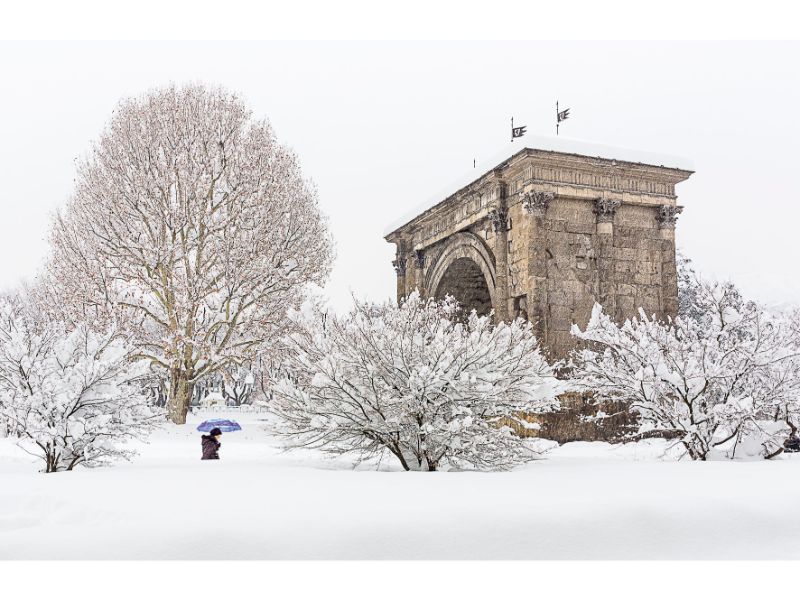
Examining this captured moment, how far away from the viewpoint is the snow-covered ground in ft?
12.9

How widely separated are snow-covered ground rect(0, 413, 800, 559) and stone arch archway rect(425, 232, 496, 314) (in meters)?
10.3

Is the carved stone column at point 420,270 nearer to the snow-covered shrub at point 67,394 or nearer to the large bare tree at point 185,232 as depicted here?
the large bare tree at point 185,232

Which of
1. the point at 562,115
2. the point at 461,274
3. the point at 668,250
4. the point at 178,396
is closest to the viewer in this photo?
the point at 668,250

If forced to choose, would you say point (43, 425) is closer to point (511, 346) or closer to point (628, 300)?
point (511, 346)

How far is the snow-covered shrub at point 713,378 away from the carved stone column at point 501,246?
16.8 ft

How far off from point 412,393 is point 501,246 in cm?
758

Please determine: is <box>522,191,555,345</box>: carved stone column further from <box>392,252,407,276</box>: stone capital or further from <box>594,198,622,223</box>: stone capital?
<box>392,252,407,276</box>: stone capital

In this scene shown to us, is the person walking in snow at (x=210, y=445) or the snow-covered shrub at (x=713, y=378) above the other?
the snow-covered shrub at (x=713, y=378)

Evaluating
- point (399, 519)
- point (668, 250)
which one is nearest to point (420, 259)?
point (668, 250)

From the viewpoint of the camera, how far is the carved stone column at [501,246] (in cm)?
1330

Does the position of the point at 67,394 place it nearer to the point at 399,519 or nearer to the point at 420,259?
the point at 399,519

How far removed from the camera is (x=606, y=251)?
1298 cm

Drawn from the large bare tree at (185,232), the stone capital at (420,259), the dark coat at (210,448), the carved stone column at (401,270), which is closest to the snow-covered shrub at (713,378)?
the dark coat at (210,448)

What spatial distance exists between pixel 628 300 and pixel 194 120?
12.5 meters
